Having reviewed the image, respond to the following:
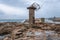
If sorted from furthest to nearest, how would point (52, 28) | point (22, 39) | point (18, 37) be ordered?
point (52, 28), point (18, 37), point (22, 39)

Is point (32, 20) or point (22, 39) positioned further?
point (32, 20)

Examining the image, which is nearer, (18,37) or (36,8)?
(18,37)

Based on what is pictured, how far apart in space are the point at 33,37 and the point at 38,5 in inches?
201

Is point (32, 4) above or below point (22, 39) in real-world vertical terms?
above

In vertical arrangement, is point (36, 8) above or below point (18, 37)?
above

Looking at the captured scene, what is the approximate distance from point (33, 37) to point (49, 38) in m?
1.11

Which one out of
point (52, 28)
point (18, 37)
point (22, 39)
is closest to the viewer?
point (22, 39)

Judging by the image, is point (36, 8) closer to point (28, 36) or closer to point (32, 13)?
point (32, 13)

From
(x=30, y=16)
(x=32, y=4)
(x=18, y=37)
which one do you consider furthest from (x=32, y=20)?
(x=18, y=37)

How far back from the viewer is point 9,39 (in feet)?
40.5

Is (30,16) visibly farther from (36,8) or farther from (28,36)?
(28,36)

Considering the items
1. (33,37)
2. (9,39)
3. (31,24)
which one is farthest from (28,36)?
Answer: (31,24)

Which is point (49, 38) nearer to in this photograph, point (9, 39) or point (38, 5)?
point (9, 39)

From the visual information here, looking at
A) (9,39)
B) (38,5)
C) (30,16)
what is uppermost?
(38,5)
